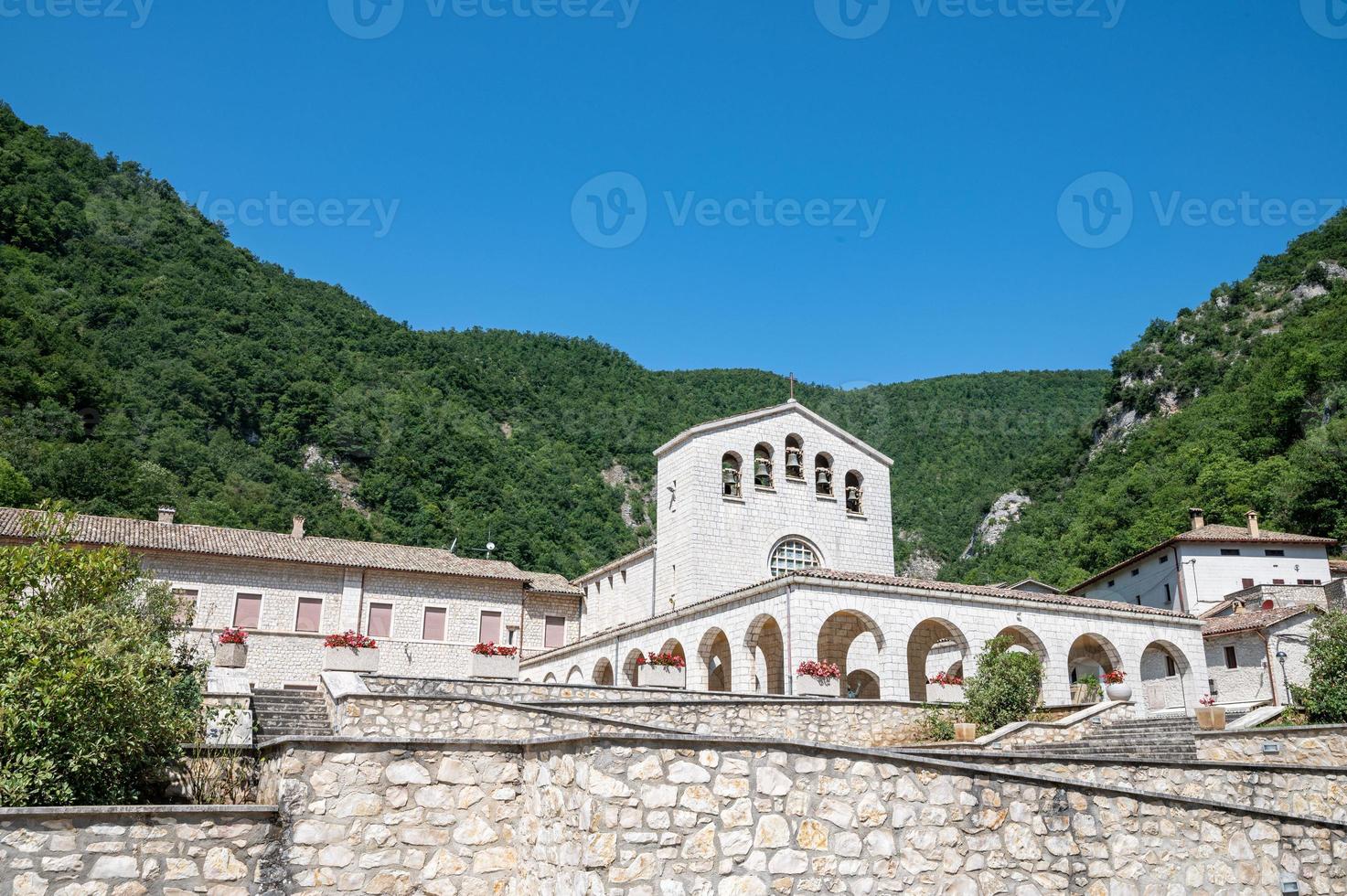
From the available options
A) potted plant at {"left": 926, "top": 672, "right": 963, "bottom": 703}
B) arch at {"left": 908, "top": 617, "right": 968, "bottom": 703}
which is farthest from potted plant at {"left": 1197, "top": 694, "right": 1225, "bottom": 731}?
potted plant at {"left": 926, "top": 672, "right": 963, "bottom": 703}

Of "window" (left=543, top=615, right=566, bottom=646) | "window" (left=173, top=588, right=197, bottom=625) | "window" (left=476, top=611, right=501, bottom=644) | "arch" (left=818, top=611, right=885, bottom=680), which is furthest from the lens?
"window" (left=543, top=615, right=566, bottom=646)

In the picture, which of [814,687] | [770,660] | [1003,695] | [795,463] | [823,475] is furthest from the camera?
[823,475]

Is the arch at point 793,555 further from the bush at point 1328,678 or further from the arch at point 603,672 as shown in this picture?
the bush at point 1328,678

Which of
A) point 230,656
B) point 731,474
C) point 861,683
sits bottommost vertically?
point 861,683

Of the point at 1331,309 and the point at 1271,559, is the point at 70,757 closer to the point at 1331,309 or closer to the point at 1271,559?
the point at 1271,559

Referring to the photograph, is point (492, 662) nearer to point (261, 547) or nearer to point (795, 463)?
point (795, 463)

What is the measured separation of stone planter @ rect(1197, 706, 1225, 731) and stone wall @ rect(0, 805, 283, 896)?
1274 centimetres

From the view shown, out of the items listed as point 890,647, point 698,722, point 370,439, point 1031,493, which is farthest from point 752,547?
point 1031,493

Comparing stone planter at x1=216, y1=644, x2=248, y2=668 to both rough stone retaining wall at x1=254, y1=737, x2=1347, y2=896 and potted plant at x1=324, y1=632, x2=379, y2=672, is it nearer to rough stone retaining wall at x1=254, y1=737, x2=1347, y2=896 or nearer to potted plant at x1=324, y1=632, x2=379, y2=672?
potted plant at x1=324, y1=632, x2=379, y2=672

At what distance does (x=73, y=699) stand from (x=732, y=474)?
77.8 ft

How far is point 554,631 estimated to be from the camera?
36688 mm

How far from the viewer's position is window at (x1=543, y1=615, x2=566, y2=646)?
36.4m

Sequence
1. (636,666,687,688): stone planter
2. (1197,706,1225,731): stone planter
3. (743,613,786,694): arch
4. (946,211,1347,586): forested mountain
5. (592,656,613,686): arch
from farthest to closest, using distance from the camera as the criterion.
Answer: (946,211,1347,586): forested mountain < (592,656,613,686): arch < (743,613,786,694): arch < (636,666,687,688): stone planter < (1197,706,1225,731): stone planter


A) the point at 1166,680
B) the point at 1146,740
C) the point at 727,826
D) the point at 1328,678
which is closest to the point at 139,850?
the point at 727,826
